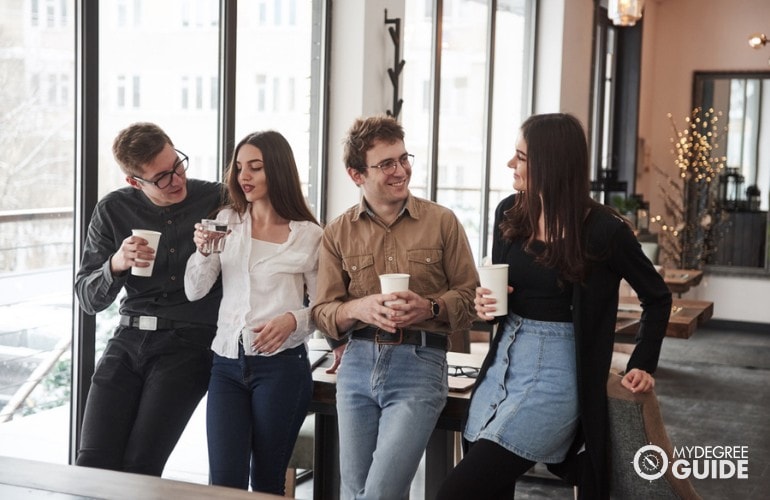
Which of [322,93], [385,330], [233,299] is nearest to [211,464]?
[233,299]

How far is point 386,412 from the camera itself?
8.09 feet

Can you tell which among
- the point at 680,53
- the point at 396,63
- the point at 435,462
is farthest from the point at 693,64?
the point at 435,462

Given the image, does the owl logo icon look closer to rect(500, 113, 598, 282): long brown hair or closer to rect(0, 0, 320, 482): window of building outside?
rect(500, 113, 598, 282): long brown hair

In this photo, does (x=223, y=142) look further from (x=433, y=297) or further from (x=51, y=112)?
(x=433, y=297)

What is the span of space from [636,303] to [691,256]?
5138 millimetres

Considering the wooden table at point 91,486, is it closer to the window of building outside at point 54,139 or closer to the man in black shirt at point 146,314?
the man in black shirt at point 146,314

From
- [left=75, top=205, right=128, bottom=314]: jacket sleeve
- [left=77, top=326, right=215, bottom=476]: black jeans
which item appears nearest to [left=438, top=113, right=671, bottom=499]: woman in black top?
[left=77, top=326, right=215, bottom=476]: black jeans

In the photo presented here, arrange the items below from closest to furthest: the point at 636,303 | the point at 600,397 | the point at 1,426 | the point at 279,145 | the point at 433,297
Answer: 1. the point at 600,397
2. the point at 433,297
3. the point at 279,145
4. the point at 1,426
5. the point at 636,303

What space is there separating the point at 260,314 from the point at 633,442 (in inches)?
42.3

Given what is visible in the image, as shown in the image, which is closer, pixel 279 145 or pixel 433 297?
pixel 433 297

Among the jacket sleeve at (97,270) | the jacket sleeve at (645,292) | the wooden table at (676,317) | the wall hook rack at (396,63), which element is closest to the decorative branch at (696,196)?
the wooden table at (676,317)

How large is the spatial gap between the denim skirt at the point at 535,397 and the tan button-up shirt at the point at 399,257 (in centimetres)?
22

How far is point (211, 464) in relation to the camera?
2.61 metres

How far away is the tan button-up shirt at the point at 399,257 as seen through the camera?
8.40 ft
